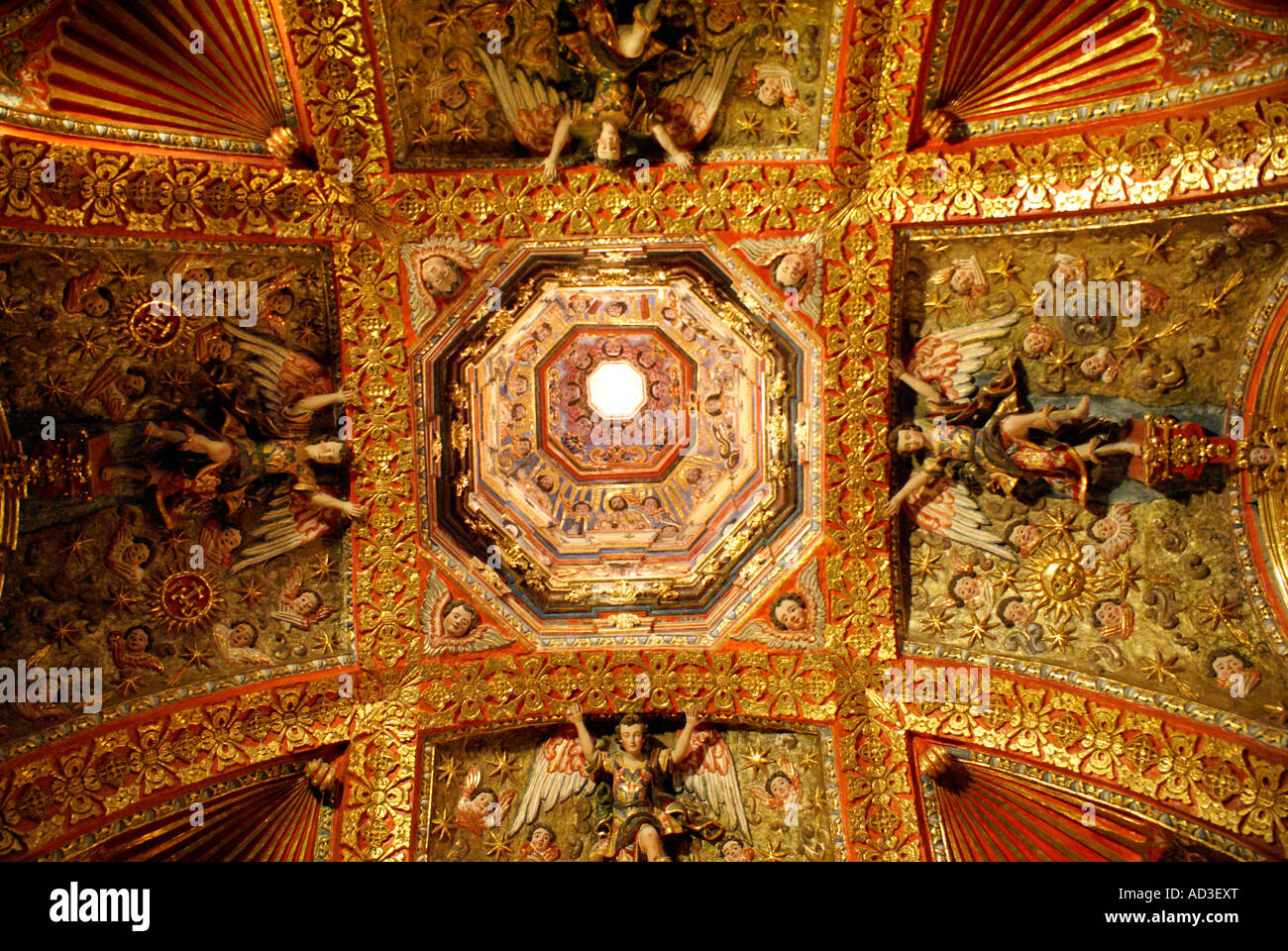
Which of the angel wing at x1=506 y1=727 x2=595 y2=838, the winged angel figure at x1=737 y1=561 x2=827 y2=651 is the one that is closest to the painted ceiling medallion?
the winged angel figure at x1=737 y1=561 x2=827 y2=651

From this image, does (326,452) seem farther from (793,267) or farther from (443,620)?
(793,267)

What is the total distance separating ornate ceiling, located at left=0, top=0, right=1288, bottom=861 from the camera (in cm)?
865

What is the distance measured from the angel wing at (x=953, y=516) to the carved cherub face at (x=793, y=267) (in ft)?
8.93

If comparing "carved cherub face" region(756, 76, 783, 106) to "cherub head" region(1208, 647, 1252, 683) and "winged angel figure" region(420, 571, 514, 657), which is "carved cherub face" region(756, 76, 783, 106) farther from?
"cherub head" region(1208, 647, 1252, 683)

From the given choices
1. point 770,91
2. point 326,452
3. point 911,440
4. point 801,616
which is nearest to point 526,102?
point 770,91

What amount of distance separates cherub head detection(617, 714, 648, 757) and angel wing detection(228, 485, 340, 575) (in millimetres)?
4018

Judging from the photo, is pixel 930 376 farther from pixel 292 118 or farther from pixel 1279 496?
pixel 292 118

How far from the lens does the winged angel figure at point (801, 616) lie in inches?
414

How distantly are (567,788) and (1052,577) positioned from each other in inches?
230

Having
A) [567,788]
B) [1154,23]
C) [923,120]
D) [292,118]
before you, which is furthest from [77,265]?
[1154,23]

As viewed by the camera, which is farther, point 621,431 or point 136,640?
point 621,431

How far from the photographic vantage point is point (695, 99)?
9.52 m

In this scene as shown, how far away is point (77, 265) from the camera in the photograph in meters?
8.95

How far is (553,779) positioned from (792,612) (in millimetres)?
3351
